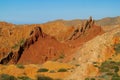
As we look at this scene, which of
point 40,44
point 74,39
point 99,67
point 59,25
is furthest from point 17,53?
point 59,25

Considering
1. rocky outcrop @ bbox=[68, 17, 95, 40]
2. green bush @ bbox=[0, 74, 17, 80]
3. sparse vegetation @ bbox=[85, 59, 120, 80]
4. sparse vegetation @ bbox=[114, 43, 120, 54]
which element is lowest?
green bush @ bbox=[0, 74, 17, 80]

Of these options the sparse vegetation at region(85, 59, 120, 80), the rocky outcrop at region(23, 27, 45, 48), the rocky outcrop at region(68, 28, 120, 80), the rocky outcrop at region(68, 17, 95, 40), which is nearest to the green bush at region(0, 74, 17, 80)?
the rocky outcrop at region(68, 28, 120, 80)

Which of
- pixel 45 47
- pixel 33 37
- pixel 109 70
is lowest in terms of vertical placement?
pixel 109 70

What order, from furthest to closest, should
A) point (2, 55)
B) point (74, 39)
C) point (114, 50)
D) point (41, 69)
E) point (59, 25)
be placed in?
1. point (59, 25)
2. point (74, 39)
3. point (2, 55)
4. point (114, 50)
5. point (41, 69)

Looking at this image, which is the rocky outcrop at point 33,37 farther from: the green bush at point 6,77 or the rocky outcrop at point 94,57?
the green bush at point 6,77

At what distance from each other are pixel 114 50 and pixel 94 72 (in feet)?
24.5

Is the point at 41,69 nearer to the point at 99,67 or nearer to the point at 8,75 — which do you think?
the point at 8,75

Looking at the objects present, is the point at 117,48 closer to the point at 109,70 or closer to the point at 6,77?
the point at 109,70

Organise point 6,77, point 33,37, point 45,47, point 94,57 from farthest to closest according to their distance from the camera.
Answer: point 33,37 → point 45,47 → point 94,57 → point 6,77

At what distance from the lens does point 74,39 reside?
223ft

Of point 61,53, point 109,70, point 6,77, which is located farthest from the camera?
point 61,53

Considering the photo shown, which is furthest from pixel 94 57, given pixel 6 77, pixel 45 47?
pixel 45 47

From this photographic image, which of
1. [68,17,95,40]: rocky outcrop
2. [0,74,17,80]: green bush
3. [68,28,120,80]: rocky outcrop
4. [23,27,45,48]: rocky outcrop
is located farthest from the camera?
[68,17,95,40]: rocky outcrop

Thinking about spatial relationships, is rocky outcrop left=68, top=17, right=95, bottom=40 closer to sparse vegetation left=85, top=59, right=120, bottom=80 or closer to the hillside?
the hillside
